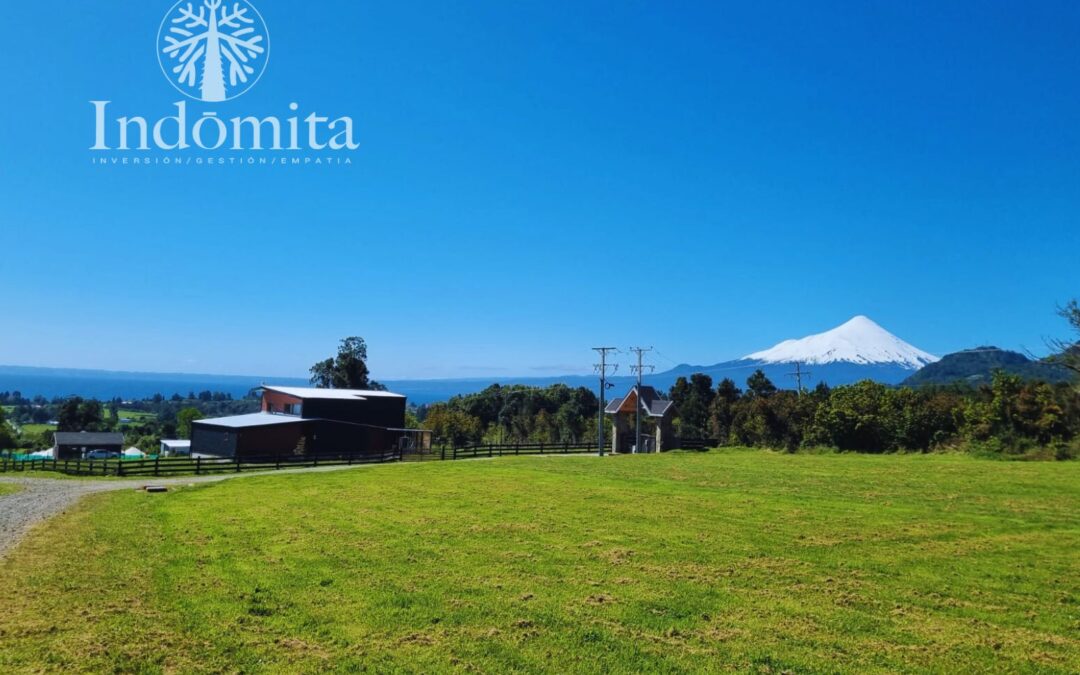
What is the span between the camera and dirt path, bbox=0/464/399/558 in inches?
663

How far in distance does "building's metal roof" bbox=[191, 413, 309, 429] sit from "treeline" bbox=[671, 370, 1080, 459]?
41350mm

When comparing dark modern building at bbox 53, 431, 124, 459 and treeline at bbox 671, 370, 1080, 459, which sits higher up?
treeline at bbox 671, 370, 1080, 459

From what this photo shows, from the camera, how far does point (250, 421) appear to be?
53688 millimetres

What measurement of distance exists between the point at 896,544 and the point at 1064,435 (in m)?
37.3

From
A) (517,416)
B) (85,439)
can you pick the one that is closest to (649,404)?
(517,416)

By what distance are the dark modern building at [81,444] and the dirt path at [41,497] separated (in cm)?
6181

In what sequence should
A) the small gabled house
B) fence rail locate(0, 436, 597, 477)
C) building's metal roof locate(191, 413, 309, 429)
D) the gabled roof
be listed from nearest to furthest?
fence rail locate(0, 436, 597, 477) < building's metal roof locate(191, 413, 309, 429) < the small gabled house < the gabled roof

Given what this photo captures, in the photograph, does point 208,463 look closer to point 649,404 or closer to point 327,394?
point 327,394

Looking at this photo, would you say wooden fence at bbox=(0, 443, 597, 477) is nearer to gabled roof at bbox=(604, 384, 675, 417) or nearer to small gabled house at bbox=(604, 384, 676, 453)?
small gabled house at bbox=(604, 384, 676, 453)

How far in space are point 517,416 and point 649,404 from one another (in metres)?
51.7

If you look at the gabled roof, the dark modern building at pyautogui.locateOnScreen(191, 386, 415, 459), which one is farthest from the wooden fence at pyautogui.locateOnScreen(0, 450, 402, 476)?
the gabled roof

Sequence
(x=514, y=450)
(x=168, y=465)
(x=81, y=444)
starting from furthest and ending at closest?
(x=81, y=444) < (x=514, y=450) < (x=168, y=465)

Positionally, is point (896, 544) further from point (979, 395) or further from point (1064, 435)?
point (979, 395)

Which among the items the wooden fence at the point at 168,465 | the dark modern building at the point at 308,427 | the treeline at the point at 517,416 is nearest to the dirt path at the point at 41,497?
the wooden fence at the point at 168,465
